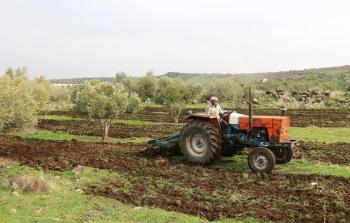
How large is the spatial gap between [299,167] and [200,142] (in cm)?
403

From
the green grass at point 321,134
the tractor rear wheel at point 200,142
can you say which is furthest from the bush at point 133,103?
the tractor rear wheel at point 200,142

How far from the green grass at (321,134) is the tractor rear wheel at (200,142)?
1211 cm

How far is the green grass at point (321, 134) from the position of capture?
29.3 metres

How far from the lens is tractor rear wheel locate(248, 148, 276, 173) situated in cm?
1698

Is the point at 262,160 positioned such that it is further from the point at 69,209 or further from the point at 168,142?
the point at 69,209

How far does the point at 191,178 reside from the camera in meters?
16.5

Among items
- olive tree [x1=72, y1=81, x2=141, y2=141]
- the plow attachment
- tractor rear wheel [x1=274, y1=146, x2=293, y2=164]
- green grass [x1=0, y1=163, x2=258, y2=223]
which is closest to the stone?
green grass [x1=0, y1=163, x2=258, y2=223]

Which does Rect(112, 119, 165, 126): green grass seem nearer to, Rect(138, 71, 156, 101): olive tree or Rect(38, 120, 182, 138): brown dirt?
Rect(38, 120, 182, 138): brown dirt

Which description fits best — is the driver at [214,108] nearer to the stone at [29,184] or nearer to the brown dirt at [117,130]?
the stone at [29,184]

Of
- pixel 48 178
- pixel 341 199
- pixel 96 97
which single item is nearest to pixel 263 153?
pixel 341 199

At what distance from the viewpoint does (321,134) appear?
105 feet

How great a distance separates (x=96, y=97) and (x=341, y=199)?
56.6ft

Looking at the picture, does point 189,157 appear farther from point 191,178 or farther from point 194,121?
point 191,178

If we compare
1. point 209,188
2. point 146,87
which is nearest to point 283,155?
point 209,188
